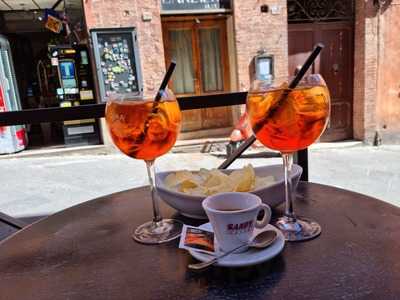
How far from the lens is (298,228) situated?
723 millimetres

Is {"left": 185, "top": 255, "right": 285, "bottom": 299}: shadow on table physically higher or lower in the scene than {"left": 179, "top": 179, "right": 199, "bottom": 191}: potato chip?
lower

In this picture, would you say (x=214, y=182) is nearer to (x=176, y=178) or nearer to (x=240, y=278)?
(x=176, y=178)

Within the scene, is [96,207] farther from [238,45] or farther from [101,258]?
[238,45]

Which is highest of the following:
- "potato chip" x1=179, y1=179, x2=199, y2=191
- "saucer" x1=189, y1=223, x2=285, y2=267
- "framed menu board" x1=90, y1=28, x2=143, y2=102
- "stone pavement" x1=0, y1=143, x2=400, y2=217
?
"framed menu board" x1=90, y1=28, x2=143, y2=102

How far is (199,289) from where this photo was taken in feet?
1.80

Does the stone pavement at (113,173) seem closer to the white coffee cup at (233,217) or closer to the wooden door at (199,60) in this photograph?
the wooden door at (199,60)

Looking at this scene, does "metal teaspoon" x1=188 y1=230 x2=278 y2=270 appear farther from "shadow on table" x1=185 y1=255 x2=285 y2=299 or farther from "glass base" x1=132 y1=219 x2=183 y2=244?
"glass base" x1=132 y1=219 x2=183 y2=244

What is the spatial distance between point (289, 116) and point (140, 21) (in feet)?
16.6

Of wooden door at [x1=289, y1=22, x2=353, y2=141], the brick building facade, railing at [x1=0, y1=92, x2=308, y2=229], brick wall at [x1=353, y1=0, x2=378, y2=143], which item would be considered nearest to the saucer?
railing at [x1=0, y1=92, x2=308, y2=229]

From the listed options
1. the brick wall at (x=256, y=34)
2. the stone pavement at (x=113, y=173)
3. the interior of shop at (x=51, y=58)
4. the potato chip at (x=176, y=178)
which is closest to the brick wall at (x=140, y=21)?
the interior of shop at (x=51, y=58)

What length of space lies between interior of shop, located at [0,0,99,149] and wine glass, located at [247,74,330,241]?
5.11 meters

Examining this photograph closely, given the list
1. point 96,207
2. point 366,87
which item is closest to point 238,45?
point 366,87

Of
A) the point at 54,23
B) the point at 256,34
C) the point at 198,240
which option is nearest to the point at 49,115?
the point at 198,240

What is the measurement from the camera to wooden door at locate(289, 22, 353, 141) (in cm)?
559
